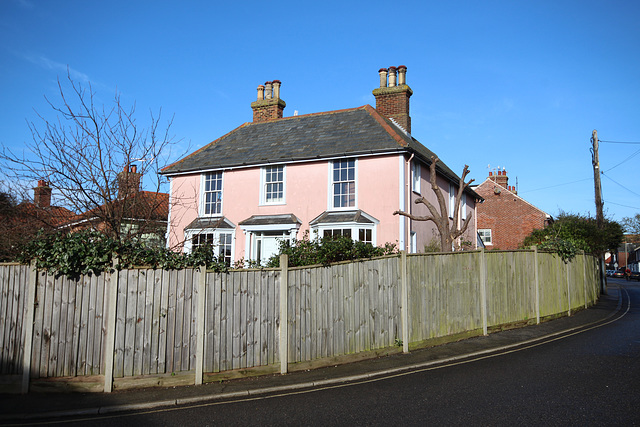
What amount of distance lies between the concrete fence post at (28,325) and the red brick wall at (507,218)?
33.5m

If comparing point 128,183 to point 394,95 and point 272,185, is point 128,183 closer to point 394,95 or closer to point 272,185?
point 272,185

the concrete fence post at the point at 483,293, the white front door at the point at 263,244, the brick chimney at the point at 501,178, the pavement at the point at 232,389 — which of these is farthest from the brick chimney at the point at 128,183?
the brick chimney at the point at 501,178

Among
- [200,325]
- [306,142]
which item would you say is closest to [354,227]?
[306,142]

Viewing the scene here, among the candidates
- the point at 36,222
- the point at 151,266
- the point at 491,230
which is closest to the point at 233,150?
the point at 36,222

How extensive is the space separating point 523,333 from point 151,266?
8.90m

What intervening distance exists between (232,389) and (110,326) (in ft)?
6.88

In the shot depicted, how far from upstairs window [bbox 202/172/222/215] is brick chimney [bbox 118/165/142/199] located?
10858 millimetres

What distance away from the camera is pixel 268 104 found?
78.4ft

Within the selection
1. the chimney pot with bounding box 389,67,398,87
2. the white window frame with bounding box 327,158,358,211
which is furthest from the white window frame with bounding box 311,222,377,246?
the chimney pot with bounding box 389,67,398,87

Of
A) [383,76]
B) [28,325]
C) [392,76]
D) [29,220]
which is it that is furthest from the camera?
[383,76]

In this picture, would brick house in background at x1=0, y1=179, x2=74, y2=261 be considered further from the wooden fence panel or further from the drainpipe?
the drainpipe

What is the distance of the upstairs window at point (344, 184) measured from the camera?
59.1 ft

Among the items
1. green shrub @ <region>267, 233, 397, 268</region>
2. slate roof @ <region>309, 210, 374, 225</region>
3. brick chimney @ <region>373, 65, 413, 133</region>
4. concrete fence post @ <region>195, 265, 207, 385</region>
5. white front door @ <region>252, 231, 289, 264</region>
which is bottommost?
concrete fence post @ <region>195, 265, 207, 385</region>

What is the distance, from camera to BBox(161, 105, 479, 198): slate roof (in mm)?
17953
